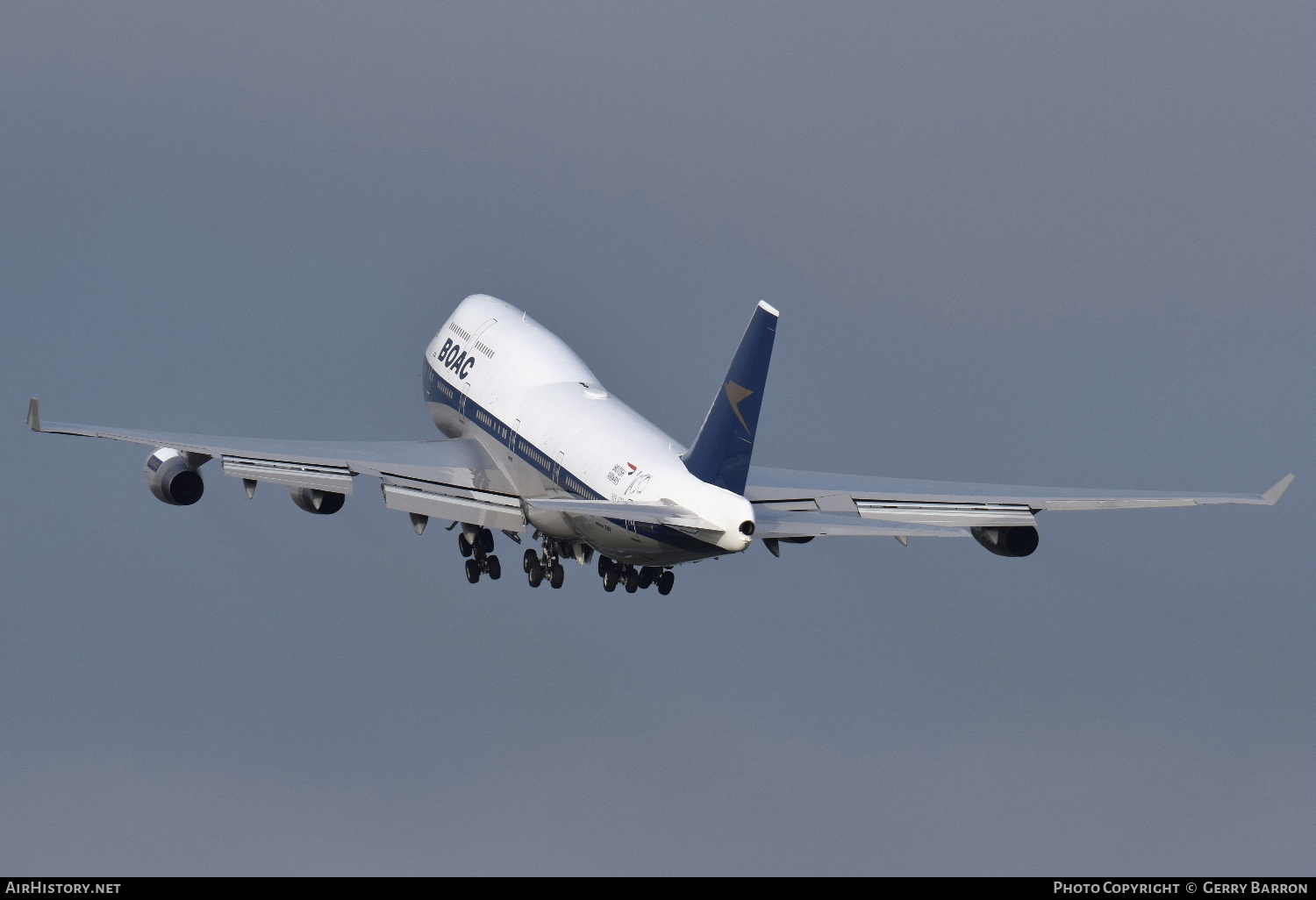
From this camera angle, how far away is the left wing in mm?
66062

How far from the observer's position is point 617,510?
57844 millimetres

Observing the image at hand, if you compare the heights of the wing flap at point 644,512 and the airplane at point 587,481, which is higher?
the airplane at point 587,481

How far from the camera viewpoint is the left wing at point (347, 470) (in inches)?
2601

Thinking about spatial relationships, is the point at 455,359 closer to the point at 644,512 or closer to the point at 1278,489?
the point at 644,512

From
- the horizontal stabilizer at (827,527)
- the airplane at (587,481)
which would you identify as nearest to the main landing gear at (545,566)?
the airplane at (587,481)

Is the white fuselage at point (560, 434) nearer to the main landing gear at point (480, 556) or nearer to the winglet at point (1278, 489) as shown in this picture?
the main landing gear at point (480, 556)

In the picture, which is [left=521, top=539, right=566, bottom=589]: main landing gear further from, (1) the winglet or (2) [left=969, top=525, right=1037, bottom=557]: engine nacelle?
(1) the winglet

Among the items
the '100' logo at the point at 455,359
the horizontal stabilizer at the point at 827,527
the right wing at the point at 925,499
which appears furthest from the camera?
the '100' logo at the point at 455,359

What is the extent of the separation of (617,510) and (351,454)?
1439cm

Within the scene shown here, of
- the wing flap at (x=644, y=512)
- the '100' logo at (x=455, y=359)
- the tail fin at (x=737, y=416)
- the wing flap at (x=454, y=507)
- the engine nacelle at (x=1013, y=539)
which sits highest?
the '100' logo at (x=455, y=359)

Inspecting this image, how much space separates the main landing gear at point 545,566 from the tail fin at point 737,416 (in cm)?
900

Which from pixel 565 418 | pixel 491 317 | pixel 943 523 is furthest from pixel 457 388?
pixel 943 523

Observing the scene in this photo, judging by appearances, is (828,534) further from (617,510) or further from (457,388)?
(457,388)

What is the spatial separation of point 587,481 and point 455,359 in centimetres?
1295
